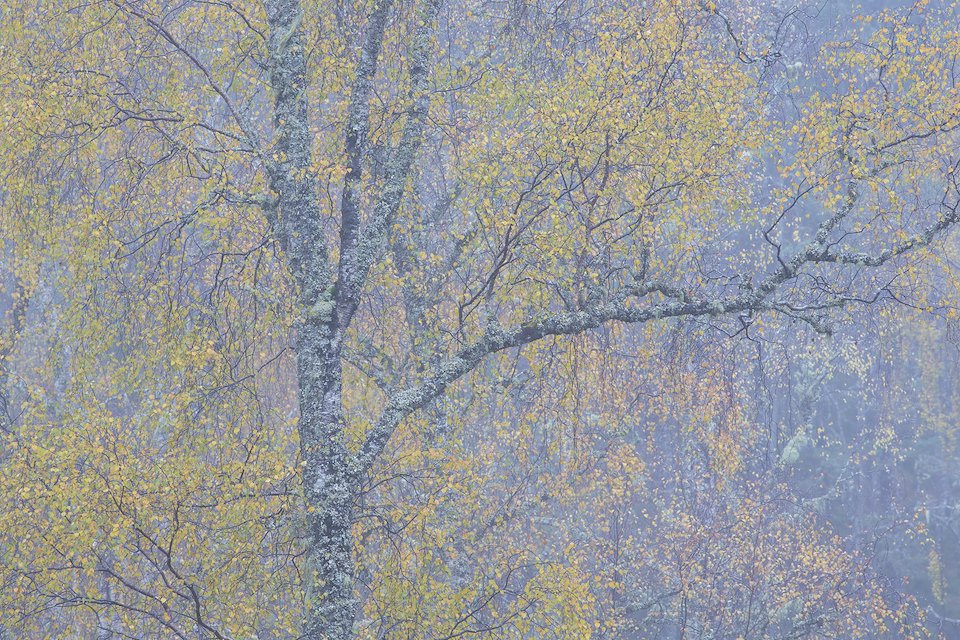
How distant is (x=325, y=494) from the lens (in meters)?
7.05

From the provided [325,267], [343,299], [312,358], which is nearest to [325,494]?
[312,358]

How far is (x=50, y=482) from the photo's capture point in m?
7.86

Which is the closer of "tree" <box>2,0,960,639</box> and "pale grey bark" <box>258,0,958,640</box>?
"pale grey bark" <box>258,0,958,640</box>

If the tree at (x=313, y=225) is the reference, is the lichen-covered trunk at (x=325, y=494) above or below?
below

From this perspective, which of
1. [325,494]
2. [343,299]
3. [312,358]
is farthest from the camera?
[343,299]

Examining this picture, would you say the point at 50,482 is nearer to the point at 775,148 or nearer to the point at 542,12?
the point at 542,12

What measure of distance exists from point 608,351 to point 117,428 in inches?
190

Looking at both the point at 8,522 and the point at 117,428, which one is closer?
the point at 8,522

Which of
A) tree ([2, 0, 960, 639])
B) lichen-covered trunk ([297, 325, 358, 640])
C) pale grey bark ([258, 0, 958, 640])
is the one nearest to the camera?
lichen-covered trunk ([297, 325, 358, 640])

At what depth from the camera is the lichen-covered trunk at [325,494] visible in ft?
22.7

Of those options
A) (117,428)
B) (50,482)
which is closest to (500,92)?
(117,428)

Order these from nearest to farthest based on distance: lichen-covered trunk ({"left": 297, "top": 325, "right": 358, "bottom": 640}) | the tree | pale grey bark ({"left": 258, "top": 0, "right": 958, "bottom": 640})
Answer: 1. lichen-covered trunk ({"left": 297, "top": 325, "right": 358, "bottom": 640})
2. pale grey bark ({"left": 258, "top": 0, "right": 958, "bottom": 640})
3. the tree

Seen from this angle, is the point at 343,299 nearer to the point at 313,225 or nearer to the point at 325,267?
the point at 325,267

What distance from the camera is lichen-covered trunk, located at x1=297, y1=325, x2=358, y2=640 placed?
22.7ft
